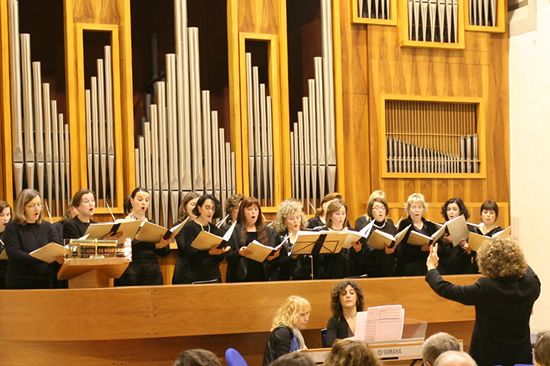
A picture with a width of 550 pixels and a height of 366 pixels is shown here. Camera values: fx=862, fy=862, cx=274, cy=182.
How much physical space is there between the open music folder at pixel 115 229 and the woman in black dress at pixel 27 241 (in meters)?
0.48

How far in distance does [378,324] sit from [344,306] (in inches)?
26.7

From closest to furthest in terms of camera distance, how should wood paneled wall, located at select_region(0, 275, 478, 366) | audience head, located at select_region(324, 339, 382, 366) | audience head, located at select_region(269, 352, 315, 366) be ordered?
audience head, located at select_region(269, 352, 315, 366), audience head, located at select_region(324, 339, 382, 366), wood paneled wall, located at select_region(0, 275, 478, 366)

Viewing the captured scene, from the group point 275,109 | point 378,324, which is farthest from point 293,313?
point 275,109

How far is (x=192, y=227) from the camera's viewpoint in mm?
6535

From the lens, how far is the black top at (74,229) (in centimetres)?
622

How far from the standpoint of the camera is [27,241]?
5926mm

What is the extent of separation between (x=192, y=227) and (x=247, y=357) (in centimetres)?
109

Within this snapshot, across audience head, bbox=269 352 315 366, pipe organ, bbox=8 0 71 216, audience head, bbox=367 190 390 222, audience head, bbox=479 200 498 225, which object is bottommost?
audience head, bbox=269 352 315 366

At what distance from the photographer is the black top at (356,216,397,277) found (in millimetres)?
6723

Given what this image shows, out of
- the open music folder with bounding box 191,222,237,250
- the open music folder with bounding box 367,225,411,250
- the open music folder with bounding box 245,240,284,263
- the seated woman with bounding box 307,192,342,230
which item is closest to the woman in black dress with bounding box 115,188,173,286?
the open music folder with bounding box 191,222,237,250

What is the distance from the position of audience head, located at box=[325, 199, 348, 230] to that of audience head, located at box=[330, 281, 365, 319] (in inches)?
32.7

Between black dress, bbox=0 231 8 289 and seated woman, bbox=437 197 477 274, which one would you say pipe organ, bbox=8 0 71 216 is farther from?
seated woman, bbox=437 197 477 274

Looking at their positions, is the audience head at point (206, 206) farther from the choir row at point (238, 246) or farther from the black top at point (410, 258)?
the black top at point (410, 258)

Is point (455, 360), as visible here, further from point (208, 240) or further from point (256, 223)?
point (256, 223)
